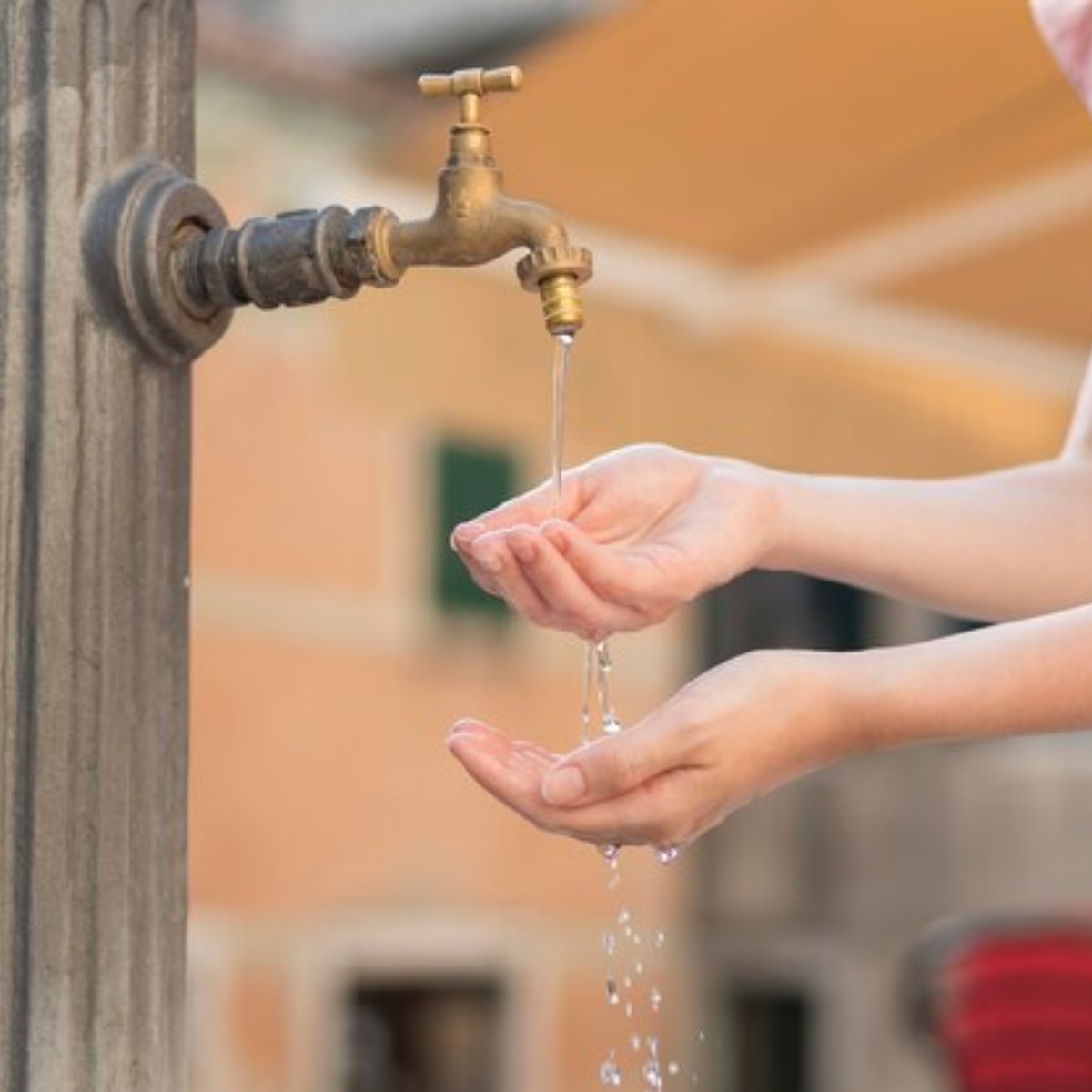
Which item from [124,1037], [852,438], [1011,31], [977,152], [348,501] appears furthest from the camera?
[852,438]

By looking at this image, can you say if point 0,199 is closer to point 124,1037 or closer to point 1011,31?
point 124,1037

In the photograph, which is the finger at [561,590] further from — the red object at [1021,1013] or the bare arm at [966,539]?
the red object at [1021,1013]

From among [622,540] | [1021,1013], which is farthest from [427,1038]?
[622,540]

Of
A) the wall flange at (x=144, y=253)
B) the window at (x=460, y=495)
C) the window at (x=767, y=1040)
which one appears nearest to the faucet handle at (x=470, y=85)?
the wall flange at (x=144, y=253)

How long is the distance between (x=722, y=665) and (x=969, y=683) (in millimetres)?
114

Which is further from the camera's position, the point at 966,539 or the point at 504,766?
the point at 966,539

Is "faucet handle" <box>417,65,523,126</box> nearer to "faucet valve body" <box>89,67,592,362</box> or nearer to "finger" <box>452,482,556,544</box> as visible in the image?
"faucet valve body" <box>89,67,592,362</box>

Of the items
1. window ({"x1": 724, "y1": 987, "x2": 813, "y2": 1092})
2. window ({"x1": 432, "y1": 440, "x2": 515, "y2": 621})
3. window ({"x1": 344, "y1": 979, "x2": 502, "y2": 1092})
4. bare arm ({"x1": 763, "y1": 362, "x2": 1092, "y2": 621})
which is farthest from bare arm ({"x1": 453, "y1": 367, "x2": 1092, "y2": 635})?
window ({"x1": 724, "y1": 987, "x2": 813, "y2": 1092})

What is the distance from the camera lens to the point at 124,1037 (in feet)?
3.92

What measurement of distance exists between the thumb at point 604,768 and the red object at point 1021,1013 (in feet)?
8.09

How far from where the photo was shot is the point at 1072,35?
1.57 meters

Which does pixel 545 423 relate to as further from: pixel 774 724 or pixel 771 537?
pixel 774 724

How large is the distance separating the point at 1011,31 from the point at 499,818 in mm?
2512

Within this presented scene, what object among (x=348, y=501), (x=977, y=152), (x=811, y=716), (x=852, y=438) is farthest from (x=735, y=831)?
(x=811, y=716)
